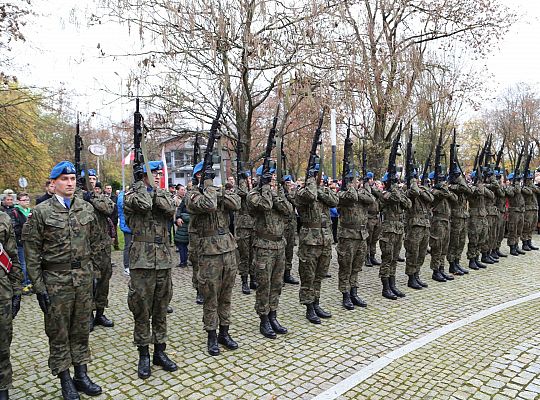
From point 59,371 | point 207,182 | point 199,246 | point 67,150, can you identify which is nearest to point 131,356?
point 59,371

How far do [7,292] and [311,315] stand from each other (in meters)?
3.89

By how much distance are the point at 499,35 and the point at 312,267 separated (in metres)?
14.1

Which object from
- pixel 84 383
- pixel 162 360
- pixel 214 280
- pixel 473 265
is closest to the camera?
pixel 84 383

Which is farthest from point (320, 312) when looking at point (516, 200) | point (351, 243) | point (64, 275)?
point (516, 200)

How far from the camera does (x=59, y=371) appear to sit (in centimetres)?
398

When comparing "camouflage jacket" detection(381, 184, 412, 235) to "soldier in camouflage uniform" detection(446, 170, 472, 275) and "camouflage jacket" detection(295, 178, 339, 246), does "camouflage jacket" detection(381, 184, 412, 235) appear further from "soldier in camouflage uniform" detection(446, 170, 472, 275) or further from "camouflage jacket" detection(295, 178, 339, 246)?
"soldier in camouflage uniform" detection(446, 170, 472, 275)

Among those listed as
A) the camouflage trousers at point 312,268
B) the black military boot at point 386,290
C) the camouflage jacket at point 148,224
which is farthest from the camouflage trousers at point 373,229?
the camouflage jacket at point 148,224

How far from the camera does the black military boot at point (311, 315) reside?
20.1 feet

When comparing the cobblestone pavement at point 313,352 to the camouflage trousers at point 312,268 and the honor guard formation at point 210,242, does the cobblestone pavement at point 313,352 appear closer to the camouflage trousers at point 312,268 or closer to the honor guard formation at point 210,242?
the honor guard formation at point 210,242

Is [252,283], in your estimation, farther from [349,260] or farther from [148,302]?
[148,302]

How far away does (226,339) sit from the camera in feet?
17.3

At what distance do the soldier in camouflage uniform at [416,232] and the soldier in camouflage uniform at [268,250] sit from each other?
10.5 ft

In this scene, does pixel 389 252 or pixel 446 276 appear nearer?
pixel 389 252

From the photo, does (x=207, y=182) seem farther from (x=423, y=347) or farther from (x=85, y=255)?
(x=423, y=347)
